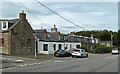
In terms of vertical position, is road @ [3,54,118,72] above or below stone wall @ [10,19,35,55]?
below

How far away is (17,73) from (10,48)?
1846cm

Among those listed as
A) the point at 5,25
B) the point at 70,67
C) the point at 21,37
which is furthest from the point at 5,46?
the point at 70,67

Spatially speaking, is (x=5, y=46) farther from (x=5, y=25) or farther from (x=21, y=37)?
(x=5, y=25)

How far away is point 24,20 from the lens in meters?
31.9

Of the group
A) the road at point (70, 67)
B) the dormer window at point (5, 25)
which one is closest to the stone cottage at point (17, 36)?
the dormer window at point (5, 25)

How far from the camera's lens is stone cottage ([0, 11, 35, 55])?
29.2m

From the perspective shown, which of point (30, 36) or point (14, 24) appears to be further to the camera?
point (30, 36)

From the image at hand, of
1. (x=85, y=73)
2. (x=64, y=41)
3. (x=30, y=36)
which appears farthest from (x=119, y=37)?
(x=85, y=73)

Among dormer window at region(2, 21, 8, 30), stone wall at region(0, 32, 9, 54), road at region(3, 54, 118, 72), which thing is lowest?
road at region(3, 54, 118, 72)

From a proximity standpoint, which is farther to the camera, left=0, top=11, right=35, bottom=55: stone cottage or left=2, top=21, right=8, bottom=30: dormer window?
left=2, top=21, right=8, bottom=30: dormer window

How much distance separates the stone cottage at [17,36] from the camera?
29156mm

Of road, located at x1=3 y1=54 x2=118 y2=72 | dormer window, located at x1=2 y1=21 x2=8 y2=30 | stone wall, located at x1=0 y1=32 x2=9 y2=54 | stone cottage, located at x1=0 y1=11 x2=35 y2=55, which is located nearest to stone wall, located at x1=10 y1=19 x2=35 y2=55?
stone cottage, located at x1=0 y1=11 x2=35 y2=55

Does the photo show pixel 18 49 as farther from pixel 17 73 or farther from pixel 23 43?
pixel 17 73

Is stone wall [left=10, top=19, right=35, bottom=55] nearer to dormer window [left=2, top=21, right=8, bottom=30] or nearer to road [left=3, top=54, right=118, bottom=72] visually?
dormer window [left=2, top=21, right=8, bottom=30]
